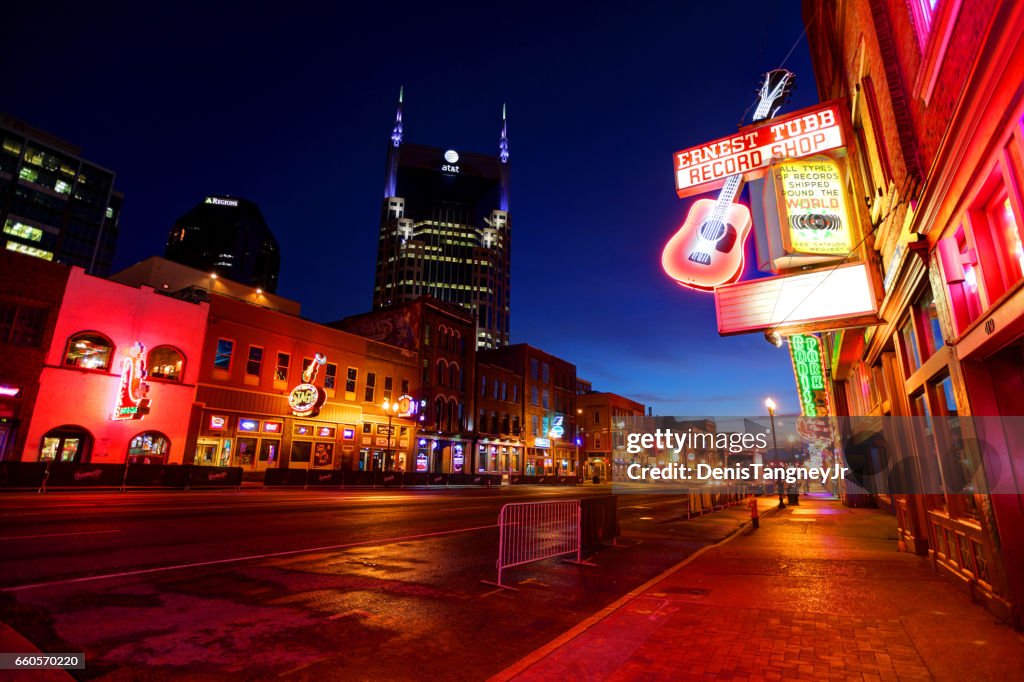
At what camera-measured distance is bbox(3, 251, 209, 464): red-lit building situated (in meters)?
23.6

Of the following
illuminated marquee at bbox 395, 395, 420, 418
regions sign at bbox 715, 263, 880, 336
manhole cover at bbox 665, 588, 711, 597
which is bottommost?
manhole cover at bbox 665, 588, 711, 597

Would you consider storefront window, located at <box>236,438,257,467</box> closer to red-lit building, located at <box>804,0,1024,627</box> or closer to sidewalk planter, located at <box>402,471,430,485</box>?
sidewalk planter, located at <box>402,471,430,485</box>

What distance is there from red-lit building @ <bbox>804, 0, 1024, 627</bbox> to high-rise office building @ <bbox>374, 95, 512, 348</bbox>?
11469cm

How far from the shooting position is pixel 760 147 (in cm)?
1051

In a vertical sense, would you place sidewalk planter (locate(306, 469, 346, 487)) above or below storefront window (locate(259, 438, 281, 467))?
below

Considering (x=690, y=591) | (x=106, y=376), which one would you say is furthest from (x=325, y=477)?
(x=690, y=591)

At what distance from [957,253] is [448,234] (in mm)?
136818

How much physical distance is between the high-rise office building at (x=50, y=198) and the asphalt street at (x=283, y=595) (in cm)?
10230

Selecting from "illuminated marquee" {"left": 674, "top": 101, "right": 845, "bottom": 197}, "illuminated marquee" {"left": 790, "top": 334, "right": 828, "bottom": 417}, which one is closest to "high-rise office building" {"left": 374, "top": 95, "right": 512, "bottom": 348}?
"illuminated marquee" {"left": 790, "top": 334, "right": 828, "bottom": 417}

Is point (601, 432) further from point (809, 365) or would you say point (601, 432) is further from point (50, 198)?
point (50, 198)

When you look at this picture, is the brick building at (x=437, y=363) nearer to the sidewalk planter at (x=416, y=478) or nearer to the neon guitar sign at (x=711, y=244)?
the sidewalk planter at (x=416, y=478)

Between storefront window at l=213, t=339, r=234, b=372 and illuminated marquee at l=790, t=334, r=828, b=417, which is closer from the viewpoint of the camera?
illuminated marquee at l=790, t=334, r=828, b=417

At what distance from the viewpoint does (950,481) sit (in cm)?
715

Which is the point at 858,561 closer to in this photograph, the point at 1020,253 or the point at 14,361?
the point at 1020,253
